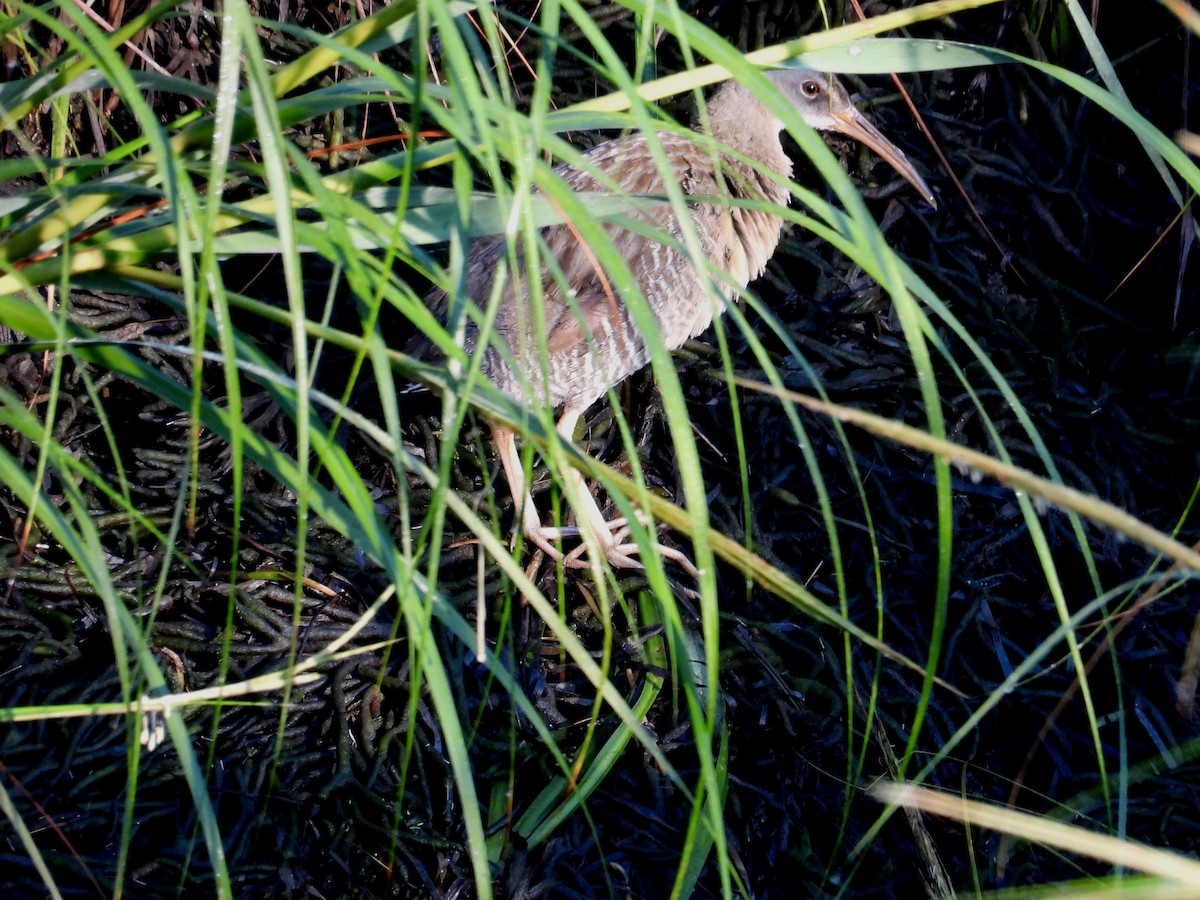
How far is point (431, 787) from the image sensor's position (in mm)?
1870

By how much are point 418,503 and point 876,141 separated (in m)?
1.16

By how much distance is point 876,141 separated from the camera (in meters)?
2.38

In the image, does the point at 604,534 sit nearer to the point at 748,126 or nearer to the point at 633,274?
the point at 633,274

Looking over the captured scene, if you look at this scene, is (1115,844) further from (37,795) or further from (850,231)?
(37,795)

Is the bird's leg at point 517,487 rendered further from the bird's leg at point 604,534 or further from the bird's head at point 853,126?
the bird's head at point 853,126

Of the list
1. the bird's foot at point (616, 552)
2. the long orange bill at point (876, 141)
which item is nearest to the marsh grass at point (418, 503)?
the bird's foot at point (616, 552)

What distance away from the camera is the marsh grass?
0.93m

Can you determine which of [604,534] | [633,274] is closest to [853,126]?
[633,274]

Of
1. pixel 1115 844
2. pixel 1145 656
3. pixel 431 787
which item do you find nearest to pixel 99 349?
pixel 1115 844

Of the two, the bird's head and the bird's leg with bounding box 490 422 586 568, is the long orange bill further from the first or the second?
the bird's leg with bounding box 490 422 586 568

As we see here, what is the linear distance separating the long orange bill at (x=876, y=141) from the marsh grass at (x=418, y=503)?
21cm

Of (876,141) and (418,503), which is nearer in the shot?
(418,503)

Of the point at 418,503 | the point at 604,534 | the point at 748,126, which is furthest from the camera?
the point at 748,126

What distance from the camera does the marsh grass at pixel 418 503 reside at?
0.93 meters
